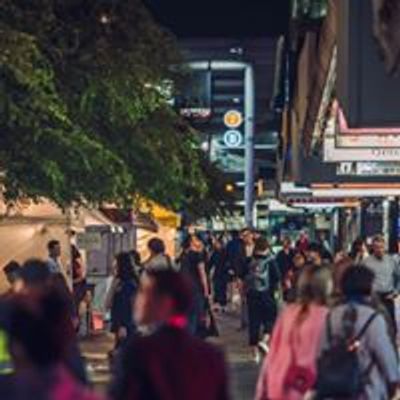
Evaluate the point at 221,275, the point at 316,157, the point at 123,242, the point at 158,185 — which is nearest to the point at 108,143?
the point at 158,185

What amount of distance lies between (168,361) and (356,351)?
308cm

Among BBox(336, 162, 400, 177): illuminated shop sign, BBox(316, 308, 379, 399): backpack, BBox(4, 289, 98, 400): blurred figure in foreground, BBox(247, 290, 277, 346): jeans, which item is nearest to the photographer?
BBox(4, 289, 98, 400): blurred figure in foreground

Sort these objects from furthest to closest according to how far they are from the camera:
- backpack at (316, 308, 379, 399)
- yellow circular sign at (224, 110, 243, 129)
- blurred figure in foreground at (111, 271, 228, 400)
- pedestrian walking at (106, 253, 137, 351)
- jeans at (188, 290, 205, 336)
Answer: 1. yellow circular sign at (224, 110, 243, 129)
2. pedestrian walking at (106, 253, 137, 351)
3. jeans at (188, 290, 205, 336)
4. backpack at (316, 308, 379, 399)
5. blurred figure in foreground at (111, 271, 228, 400)

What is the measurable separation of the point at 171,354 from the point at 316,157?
2166 centimetres

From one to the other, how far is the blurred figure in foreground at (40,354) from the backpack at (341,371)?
150 inches

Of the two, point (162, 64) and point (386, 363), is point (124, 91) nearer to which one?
point (162, 64)

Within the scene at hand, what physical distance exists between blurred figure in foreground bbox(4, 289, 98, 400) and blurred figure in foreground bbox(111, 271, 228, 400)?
967 millimetres

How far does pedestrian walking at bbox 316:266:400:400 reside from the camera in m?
10.1

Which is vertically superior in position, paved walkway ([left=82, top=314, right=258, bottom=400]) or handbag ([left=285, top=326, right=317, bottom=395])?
handbag ([left=285, top=326, right=317, bottom=395])

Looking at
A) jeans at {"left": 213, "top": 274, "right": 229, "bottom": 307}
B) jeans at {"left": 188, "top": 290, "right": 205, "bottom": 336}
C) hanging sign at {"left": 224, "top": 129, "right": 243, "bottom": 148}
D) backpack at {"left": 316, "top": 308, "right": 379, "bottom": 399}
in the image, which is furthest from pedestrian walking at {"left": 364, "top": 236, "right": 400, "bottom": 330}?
hanging sign at {"left": 224, "top": 129, "right": 243, "bottom": 148}

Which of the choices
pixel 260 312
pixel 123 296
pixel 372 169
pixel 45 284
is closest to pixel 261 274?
pixel 260 312

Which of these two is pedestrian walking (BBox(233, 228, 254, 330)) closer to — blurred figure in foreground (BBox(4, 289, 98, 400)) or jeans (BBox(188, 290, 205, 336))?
jeans (BBox(188, 290, 205, 336))

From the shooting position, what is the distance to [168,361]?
24.4ft

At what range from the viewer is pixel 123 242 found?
3444 cm
